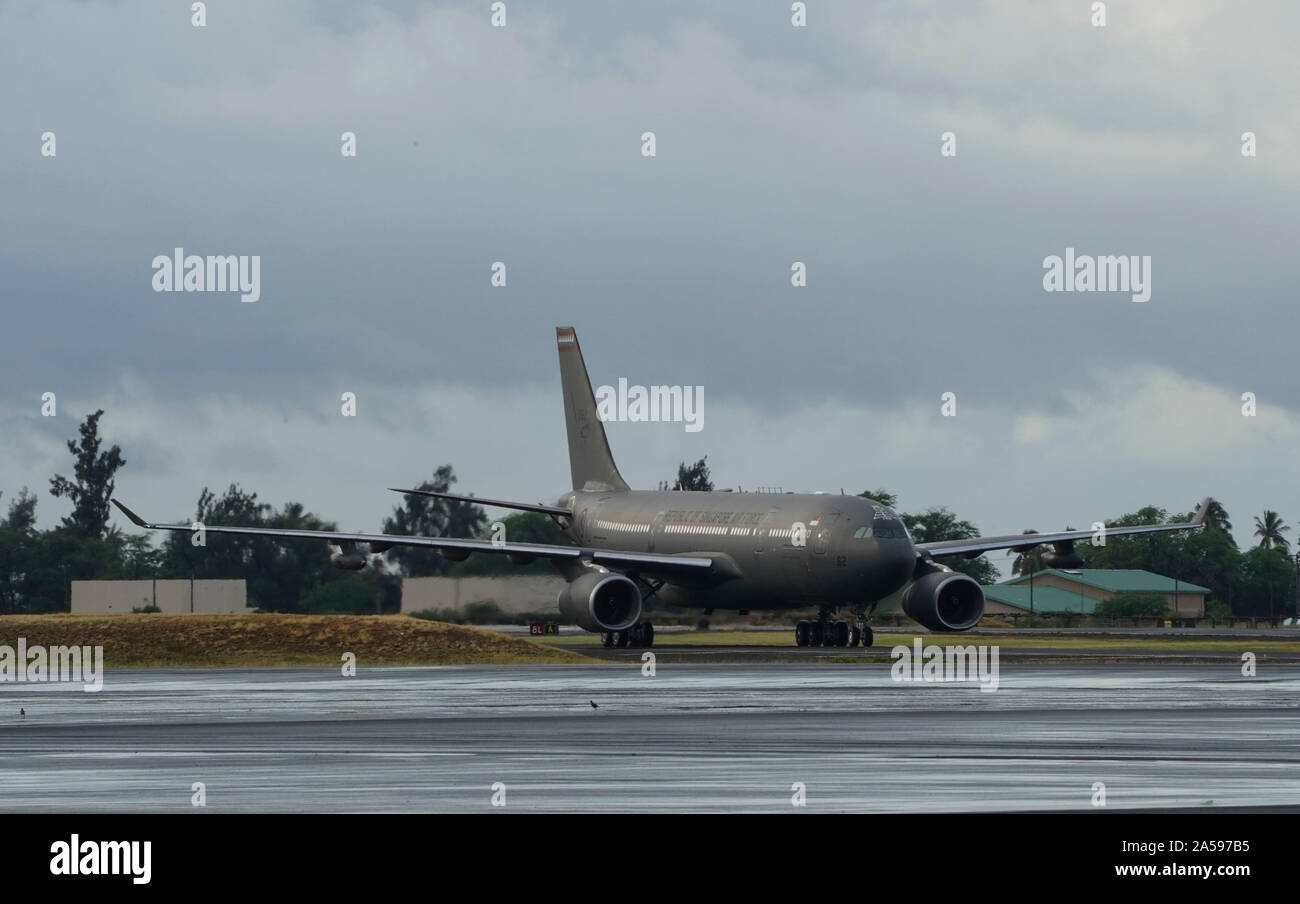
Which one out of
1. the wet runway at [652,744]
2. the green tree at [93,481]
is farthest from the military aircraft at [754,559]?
the green tree at [93,481]

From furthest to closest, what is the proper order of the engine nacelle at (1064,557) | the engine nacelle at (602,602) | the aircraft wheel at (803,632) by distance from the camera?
1. the engine nacelle at (1064,557)
2. the aircraft wheel at (803,632)
3. the engine nacelle at (602,602)

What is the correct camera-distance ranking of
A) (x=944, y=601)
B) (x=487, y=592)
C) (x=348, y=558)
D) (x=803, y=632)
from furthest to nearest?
(x=487, y=592)
(x=348, y=558)
(x=803, y=632)
(x=944, y=601)

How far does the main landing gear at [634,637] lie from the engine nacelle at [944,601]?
7.59 meters

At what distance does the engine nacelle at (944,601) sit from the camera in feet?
200

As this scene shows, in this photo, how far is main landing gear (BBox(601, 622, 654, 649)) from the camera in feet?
204

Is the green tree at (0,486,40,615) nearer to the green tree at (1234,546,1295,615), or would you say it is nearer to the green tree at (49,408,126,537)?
the green tree at (49,408,126,537)

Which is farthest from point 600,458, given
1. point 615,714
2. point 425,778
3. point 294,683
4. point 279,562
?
point 425,778

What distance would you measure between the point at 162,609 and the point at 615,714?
5880 cm

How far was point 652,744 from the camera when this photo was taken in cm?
2450

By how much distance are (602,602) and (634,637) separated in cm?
260

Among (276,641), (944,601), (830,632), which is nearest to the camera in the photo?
(276,641)

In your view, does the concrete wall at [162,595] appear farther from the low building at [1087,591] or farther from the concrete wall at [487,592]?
the low building at [1087,591]

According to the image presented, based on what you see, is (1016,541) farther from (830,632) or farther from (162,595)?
(162,595)

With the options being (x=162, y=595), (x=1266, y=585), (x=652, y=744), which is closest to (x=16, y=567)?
(x=162, y=595)
